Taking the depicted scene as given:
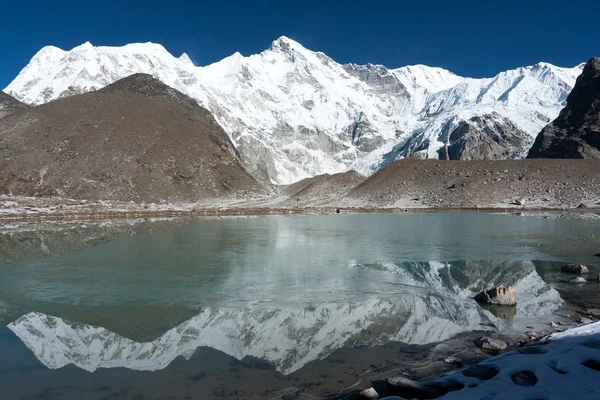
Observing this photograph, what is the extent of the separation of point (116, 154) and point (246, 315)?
7797 centimetres

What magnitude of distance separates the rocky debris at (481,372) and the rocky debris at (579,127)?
144m

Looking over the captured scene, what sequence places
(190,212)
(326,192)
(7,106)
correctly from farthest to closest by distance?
(7,106), (326,192), (190,212)

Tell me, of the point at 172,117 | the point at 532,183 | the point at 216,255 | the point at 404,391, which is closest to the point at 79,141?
the point at 172,117

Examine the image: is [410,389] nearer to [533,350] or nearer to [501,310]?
[533,350]

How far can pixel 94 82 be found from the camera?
18825 cm

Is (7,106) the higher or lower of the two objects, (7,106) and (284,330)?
the higher

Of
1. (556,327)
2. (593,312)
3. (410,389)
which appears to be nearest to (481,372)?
(410,389)

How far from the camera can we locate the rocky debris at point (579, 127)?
130625 mm

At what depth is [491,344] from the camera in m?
8.57

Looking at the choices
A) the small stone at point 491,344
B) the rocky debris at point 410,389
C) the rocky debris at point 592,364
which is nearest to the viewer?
the rocky debris at point 410,389

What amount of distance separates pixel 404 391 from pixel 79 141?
287 feet

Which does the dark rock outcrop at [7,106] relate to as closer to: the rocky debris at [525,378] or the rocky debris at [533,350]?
the rocky debris at [533,350]

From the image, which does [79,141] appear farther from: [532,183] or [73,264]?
[532,183]

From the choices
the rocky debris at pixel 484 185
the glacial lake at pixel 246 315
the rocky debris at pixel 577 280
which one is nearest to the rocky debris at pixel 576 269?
the glacial lake at pixel 246 315
